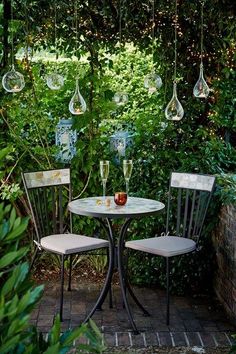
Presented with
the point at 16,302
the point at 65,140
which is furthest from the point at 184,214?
the point at 16,302

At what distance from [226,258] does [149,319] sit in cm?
67

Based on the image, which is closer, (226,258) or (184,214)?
(226,258)

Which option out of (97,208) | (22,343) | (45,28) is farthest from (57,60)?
(22,343)

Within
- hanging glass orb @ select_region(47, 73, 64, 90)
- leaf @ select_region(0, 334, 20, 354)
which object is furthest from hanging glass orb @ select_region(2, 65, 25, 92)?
leaf @ select_region(0, 334, 20, 354)

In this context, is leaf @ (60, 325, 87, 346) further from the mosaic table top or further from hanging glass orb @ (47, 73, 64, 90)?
hanging glass orb @ (47, 73, 64, 90)

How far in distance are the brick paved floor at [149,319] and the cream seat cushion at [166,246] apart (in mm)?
457

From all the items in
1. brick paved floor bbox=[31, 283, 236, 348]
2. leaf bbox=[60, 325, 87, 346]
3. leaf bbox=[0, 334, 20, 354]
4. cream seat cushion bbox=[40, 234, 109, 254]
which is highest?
leaf bbox=[0, 334, 20, 354]

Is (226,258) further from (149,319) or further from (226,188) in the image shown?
(149,319)

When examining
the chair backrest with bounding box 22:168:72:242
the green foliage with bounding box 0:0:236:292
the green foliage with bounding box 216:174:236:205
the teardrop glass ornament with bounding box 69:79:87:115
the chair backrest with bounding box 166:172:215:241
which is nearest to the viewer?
the green foliage with bounding box 216:174:236:205

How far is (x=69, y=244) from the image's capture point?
421 cm

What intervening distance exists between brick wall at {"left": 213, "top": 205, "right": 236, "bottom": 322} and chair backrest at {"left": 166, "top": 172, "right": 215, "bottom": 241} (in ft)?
0.51

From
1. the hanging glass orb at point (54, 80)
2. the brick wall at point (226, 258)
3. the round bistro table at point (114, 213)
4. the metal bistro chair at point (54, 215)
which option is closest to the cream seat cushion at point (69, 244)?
the metal bistro chair at point (54, 215)

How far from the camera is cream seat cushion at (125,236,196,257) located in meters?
4.10

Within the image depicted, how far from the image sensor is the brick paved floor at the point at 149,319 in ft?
12.7
